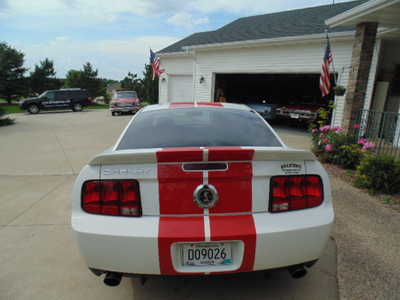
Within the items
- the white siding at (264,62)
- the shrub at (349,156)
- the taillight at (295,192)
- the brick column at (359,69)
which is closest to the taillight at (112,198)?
the taillight at (295,192)

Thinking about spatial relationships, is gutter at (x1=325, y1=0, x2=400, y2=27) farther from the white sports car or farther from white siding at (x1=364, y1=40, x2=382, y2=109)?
the white sports car

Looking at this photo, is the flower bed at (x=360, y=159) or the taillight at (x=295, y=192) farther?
the flower bed at (x=360, y=159)

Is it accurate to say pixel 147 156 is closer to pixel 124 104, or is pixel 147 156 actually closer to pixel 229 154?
pixel 229 154

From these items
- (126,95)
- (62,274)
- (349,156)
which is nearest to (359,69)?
(349,156)

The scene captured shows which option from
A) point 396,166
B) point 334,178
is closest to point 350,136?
point 334,178

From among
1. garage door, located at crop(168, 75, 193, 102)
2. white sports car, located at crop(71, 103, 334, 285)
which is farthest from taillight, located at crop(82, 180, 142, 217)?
garage door, located at crop(168, 75, 193, 102)

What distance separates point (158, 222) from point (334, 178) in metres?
4.52

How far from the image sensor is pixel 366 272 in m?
2.49

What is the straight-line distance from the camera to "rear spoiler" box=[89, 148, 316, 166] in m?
1.81

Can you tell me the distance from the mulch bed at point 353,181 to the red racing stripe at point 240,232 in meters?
3.23

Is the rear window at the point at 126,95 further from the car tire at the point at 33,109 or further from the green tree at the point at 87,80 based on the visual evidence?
the green tree at the point at 87,80

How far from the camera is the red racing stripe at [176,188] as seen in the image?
5.92ft

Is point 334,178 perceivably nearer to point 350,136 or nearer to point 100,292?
point 350,136

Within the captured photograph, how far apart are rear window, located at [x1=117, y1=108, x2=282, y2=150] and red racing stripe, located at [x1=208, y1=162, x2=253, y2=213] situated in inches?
22.0
